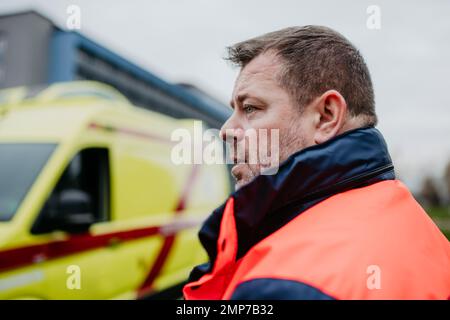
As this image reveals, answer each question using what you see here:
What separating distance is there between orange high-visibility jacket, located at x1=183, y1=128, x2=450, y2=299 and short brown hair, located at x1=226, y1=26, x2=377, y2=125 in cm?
17

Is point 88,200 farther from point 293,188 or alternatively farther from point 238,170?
point 293,188

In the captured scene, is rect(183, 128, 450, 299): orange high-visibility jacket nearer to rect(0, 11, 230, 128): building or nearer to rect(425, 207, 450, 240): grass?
rect(0, 11, 230, 128): building

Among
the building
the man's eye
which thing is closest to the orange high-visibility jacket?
the man's eye

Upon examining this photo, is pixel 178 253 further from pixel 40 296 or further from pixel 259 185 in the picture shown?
pixel 259 185

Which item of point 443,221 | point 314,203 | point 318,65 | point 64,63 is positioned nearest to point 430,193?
point 443,221

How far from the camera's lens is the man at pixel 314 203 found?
2.53 feet

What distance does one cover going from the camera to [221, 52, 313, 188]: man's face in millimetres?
1185

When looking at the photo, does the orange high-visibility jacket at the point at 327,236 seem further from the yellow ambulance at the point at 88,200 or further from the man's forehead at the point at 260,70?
the yellow ambulance at the point at 88,200

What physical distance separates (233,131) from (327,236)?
0.53 m

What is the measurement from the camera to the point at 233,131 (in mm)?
1270

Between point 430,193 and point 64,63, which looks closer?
point 64,63

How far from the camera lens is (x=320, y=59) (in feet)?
3.95

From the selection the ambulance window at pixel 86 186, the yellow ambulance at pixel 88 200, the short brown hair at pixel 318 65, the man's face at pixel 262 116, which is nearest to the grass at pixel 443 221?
the yellow ambulance at pixel 88 200

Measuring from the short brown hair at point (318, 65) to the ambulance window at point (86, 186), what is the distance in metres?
1.71
